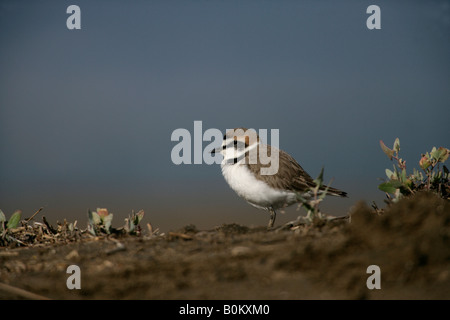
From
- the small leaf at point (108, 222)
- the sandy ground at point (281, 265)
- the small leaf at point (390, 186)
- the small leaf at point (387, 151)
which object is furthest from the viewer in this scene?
the small leaf at point (387, 151)

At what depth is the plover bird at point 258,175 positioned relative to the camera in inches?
292

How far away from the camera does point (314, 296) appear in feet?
10.9

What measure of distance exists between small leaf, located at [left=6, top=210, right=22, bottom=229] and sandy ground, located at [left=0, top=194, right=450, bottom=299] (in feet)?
3.91

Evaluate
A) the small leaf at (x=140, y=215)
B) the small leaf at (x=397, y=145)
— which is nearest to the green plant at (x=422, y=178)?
the small leaf at (x=397, y=145)

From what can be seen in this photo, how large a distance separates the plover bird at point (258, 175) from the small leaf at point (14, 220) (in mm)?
3240

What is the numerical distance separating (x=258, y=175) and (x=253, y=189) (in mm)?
251

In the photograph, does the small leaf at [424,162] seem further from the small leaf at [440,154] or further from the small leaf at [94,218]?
the small leaf at [94,218]

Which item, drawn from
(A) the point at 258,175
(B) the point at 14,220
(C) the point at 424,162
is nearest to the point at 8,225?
(B) the point at 14,220

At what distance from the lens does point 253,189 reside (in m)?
7.36

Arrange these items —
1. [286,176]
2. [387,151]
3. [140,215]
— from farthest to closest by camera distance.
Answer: [286,176], [387,151], [140,215]

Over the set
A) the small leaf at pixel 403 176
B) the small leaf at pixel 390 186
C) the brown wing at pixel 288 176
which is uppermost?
the brown wing at pixel 288 176

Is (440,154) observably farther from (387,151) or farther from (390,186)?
(390,186)
